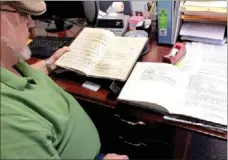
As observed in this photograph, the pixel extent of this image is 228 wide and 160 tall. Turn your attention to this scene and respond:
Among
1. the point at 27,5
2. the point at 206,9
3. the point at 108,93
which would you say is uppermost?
the point at 27,5

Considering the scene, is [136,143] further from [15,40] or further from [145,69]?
[15,40]

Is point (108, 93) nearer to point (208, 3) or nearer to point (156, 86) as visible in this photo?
point (156, 86)

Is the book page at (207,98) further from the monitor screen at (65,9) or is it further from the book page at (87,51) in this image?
the monitor screen at (65,9)

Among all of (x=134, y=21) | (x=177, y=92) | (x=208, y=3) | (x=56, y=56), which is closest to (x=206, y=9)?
(x=208, y=3)

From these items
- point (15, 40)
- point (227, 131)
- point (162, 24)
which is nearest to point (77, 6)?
point (162, 24)

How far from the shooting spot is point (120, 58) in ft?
3.58

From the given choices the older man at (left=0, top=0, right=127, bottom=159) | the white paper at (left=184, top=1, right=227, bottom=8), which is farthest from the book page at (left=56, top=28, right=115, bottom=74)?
the white paper at (left=184, top=1, right=227, bottom=8)

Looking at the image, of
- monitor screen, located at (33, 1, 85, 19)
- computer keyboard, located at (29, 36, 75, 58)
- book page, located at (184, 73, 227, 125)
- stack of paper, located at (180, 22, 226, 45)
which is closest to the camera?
book page, located at (184, 73, 227, 125)

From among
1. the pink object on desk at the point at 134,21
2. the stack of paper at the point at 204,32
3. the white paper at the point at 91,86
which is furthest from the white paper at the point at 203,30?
the white paper at the point at 91,86

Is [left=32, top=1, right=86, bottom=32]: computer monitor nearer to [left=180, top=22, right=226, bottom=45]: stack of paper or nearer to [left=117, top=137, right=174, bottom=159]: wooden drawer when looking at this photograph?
[left=180, top=22, right=226, bottom=45]: stack of paper

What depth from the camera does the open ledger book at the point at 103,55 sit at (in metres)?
1.05

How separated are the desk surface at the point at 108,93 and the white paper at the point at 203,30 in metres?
0.13

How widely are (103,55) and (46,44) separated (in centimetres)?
44

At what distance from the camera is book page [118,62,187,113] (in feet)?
2.93
